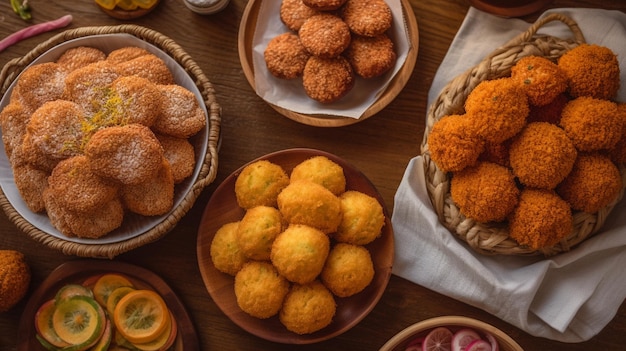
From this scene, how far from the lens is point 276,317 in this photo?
1839mm

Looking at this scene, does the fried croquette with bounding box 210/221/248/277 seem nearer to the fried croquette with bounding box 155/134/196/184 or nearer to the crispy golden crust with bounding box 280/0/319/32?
the fried croquette with bounding box 155/134/196/184

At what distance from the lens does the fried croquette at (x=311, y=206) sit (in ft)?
5.50

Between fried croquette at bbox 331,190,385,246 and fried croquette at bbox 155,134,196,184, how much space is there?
0.49 m

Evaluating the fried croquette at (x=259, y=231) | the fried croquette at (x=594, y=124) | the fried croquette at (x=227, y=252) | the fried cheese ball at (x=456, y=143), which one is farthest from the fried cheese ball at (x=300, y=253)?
the fried croquette at (x=594, y=124)

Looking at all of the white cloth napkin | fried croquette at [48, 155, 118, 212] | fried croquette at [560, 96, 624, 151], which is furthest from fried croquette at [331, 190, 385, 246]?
fried croquette at [48, 155, 118, 212]

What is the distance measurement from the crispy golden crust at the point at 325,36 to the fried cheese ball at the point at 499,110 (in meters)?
0.46

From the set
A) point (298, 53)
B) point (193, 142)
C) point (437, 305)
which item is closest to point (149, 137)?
point (193, 142)

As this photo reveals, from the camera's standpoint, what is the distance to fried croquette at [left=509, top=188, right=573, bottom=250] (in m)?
1.60

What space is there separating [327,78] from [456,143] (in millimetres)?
484

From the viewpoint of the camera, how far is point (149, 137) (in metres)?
1.63

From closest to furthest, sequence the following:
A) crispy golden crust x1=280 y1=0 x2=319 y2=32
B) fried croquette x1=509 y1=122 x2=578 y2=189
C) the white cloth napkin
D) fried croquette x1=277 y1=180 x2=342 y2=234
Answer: fried croquette x1=509 y1=122 x2=578 y2=189, fried croquette x1=277 y1=180 x2=342 y2=234, the white cloth napkin, crispy golden crust x1=280 y1=0 x2=319 y2=32

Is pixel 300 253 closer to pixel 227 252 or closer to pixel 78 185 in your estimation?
pixel 227 252

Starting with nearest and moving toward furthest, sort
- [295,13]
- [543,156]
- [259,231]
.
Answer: [543,156], [259,231], [295,13]

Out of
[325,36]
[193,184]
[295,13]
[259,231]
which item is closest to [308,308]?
[259,231]
